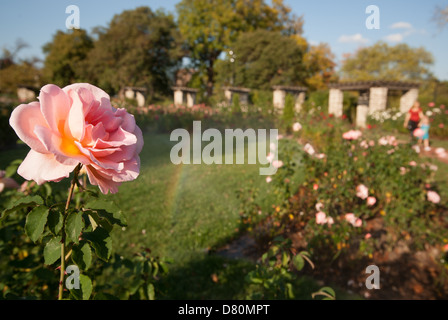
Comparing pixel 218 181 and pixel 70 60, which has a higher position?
pixel 70 60

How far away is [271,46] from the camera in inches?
600

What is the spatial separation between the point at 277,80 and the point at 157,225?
14.1 meters

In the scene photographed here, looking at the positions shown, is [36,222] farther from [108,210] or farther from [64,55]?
[64,55]

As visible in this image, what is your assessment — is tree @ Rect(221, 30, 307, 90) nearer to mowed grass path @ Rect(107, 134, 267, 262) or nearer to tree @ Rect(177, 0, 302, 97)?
tree @ Rect(177, 0, 302, 97)

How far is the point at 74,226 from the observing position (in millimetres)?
563

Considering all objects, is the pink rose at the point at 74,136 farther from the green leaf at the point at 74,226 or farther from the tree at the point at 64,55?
the tree at the point at 64,55

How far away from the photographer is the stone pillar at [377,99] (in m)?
14.3

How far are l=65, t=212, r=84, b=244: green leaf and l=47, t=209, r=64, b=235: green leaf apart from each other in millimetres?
22

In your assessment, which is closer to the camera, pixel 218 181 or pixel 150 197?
pixel 150 197

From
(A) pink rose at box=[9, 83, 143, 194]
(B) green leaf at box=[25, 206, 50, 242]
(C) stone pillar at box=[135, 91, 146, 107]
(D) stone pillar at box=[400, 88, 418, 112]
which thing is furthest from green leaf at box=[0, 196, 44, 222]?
(D) stone pillar at box=[400, 88, 418, 112]

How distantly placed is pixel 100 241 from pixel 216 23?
15.7 meters

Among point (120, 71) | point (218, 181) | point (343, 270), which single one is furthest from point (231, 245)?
point (120, 71)

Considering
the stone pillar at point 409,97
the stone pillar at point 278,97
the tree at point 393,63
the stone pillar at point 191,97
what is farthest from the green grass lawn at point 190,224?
the tree at point 393,63

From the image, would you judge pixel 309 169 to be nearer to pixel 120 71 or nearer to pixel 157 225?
pixel 157 225
